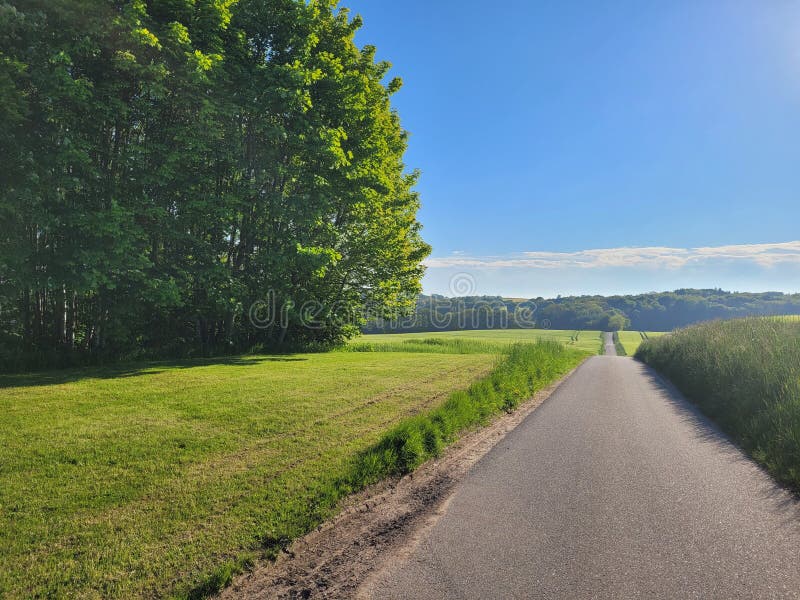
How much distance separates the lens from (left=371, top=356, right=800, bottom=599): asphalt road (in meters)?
3.24

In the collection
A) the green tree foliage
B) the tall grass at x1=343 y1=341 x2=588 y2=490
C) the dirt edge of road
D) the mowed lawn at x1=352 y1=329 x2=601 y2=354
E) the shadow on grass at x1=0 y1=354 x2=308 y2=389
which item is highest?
the green tree foliage

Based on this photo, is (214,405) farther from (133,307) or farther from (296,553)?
(133,307)

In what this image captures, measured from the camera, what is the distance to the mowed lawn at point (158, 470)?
11.0 feet

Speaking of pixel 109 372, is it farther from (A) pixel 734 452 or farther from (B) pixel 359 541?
(A) pixel 734 452

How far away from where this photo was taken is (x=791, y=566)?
3518mm

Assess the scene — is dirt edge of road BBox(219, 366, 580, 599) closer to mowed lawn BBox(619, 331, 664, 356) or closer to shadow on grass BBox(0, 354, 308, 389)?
shadow on grass BBox(0, 354, 308, 389)

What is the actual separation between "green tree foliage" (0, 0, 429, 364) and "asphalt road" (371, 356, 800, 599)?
39.5 ft

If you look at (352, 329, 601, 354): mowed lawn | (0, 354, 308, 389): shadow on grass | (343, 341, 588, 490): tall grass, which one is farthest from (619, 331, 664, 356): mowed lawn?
(0, 354, 308, 389): shadow on grass

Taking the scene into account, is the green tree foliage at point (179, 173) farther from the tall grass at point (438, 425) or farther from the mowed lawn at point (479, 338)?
the mowed lawn at point (479, 338)

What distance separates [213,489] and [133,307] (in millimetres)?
11765

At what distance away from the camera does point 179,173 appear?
13883 mm

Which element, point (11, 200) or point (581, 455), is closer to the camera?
point (581, 455)

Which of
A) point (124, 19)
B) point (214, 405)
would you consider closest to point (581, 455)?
point (214, 405)

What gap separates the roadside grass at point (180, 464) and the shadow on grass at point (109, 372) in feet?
0.36
